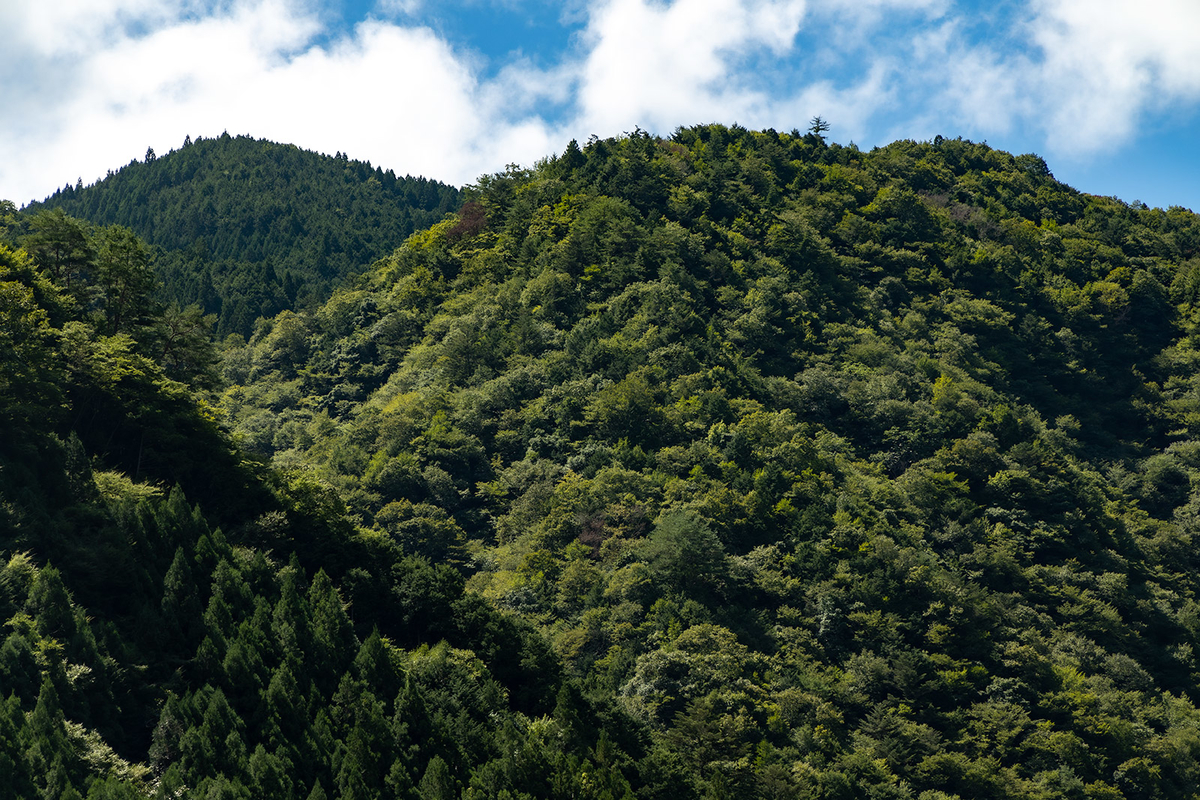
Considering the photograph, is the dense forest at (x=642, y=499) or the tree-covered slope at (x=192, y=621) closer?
the tree-covered slope at (x=192, y=621)

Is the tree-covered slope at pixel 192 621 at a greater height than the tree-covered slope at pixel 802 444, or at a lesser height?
lesser

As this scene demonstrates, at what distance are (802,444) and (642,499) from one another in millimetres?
14307

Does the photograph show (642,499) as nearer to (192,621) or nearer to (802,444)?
(802,444)

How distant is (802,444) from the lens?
9050 centimetres

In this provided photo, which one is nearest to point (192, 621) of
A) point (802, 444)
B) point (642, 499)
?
point (642, 499)

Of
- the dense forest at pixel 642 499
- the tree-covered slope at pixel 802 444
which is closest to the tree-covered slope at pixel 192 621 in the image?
the dense forest at pixel 642 499

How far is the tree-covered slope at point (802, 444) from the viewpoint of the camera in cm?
7219

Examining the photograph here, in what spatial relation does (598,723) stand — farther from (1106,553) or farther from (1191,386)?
(1191,386)

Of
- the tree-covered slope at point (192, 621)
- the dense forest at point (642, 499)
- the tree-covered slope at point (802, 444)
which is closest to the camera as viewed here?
the tree-covered slope at point (192, 621)

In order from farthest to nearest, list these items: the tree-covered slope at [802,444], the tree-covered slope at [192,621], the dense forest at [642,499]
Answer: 1. the tree-covered slope at [802,444]
2. the dense forest at [642,499]
3. the tree-covered slope at [192,621]

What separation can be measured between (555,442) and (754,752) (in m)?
37.7

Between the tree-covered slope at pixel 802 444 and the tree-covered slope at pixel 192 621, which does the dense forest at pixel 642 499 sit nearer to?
the tree-covered slope at pixel 192 621

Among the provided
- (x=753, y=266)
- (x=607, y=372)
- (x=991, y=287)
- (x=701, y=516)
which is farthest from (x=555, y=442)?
(x=991, y=287)

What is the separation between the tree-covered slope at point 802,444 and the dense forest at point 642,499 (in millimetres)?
378
